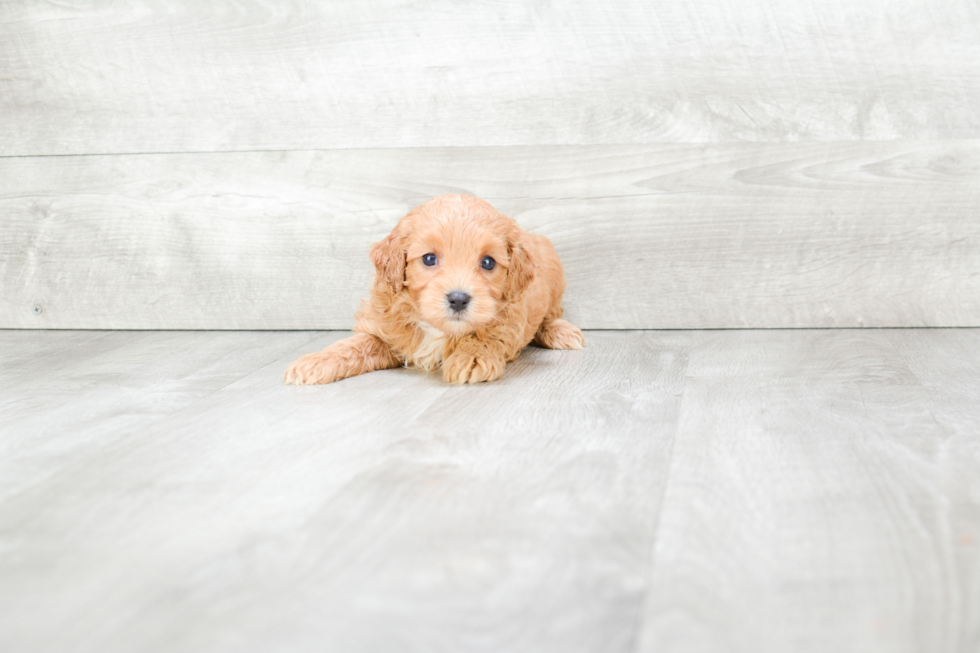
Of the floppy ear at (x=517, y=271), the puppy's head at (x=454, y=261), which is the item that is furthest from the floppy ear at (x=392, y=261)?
the floppy ear at (x=517, y=271)

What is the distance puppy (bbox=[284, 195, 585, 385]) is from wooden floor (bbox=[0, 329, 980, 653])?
10 cm

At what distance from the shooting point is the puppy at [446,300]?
6.70ft

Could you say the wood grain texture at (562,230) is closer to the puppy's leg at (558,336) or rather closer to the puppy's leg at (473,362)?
the puppy's leg at (558,336)

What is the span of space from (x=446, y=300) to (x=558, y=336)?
638mm

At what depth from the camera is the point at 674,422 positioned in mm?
1698

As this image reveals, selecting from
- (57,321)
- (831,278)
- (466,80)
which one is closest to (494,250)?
(466,80)

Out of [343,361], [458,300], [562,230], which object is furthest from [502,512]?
[562,230]

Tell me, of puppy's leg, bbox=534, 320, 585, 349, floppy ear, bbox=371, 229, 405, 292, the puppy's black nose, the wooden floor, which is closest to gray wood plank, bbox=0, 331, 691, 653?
the wooden floor

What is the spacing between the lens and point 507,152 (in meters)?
2.73

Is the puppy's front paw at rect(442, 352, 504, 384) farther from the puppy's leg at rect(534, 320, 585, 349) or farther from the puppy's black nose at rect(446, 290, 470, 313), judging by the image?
the puppy's leg at rect(534, 320, 585, 349)

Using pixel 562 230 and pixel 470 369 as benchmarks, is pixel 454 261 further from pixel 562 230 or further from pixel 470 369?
pixel 562 230

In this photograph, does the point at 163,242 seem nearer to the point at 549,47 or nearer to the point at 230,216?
the point at 230,216

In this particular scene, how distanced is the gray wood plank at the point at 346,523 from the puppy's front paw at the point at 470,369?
102 millimetres

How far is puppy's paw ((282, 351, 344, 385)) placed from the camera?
212cm
